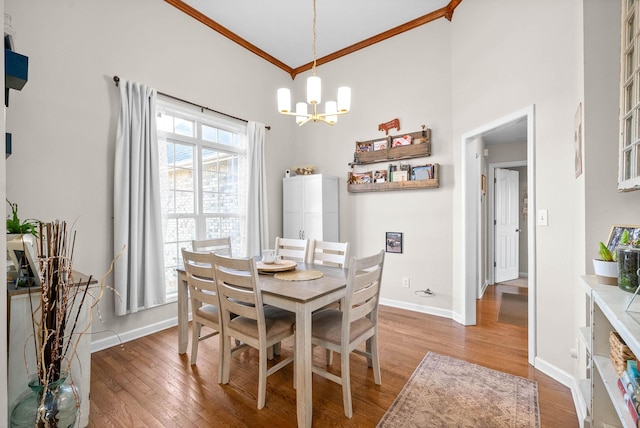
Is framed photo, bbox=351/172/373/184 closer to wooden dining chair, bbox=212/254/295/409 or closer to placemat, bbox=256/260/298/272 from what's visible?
placemat, bbox=256/260/298/272

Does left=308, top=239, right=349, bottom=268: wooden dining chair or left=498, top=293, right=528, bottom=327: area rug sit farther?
left=498, top=293, right=528, bottom=327: area rug

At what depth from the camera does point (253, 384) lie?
207 cm

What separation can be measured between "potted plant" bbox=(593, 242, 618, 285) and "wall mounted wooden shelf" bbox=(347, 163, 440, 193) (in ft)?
6.73

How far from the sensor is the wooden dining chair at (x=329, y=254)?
8.54ft

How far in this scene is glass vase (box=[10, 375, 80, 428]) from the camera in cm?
124

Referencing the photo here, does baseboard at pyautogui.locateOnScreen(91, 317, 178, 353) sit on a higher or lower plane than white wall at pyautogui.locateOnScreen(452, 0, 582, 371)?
lower

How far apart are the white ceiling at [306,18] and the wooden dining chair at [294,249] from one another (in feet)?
8.39

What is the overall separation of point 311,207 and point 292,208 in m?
0.37

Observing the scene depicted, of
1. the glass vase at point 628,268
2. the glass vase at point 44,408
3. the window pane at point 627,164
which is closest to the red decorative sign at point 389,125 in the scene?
the window pane at point 627,164

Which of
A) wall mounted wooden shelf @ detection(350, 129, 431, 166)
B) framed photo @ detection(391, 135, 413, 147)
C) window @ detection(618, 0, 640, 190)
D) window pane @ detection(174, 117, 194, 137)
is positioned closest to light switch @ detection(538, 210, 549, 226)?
window @ detection(618, 0, 640, 190)

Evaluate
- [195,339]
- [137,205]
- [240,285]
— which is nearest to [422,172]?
[240,285]

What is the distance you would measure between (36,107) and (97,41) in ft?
2.65

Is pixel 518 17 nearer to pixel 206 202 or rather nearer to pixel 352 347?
pixel 352 347

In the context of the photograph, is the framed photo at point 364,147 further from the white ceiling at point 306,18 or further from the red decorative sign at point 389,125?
the white ceiling at point 306,18
